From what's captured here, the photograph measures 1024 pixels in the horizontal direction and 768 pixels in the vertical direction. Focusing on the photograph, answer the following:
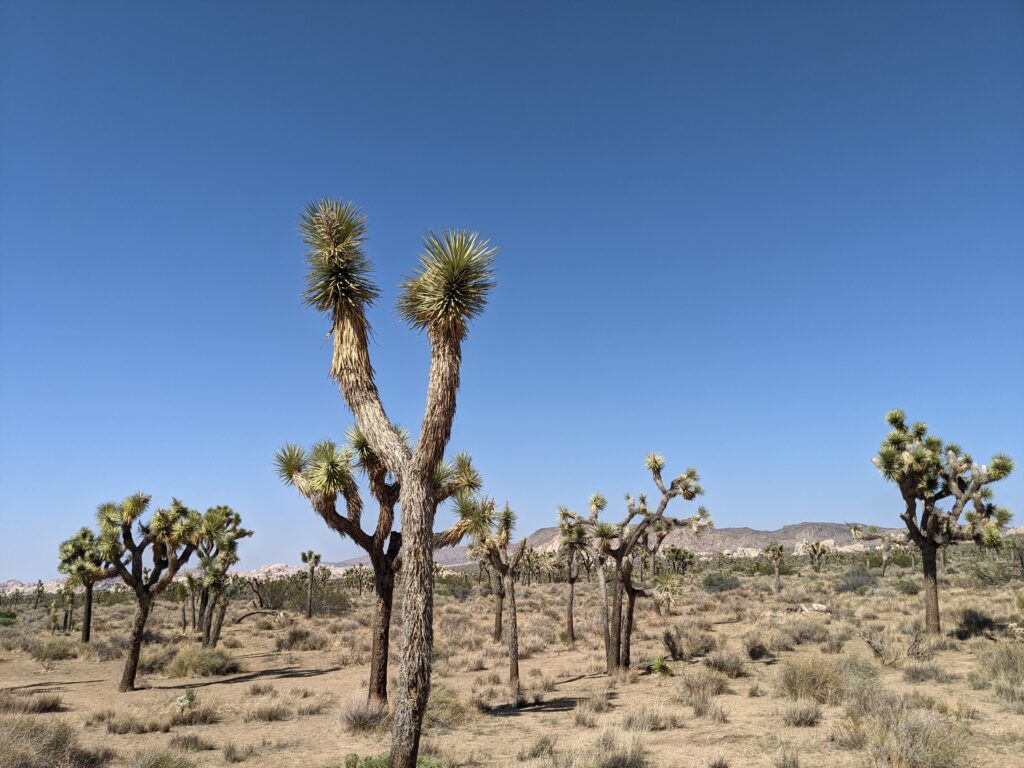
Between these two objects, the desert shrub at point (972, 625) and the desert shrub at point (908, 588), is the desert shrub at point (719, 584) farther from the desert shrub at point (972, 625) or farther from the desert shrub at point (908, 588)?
the desert shrub at point (972, 625)

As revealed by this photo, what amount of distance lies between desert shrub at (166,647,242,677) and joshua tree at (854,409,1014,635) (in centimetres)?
2410

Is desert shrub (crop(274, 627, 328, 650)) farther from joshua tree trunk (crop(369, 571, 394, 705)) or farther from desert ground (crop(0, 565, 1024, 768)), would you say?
joshua tree trunk (crop(369, 571, 394, 705))

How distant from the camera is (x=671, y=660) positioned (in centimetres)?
2177

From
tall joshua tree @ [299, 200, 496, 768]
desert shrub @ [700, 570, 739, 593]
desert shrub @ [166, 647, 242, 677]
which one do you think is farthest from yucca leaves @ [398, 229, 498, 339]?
desert shrub @ [700, 570, 739, 593]

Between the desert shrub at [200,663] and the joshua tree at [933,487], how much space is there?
24099mm

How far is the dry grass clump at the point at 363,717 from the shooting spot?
43.8 ft

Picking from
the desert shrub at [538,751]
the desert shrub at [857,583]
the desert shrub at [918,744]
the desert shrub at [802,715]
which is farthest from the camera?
the desert shrub at [857,583]

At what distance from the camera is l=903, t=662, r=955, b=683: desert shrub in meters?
14.8

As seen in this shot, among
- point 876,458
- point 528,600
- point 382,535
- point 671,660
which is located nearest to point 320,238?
point 382,535

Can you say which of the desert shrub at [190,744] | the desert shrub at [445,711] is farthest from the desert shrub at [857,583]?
the desert shrub at [190,744]

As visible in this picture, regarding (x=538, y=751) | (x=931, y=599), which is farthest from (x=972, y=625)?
(x=538, y=751)

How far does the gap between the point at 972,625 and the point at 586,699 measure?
1440 cm

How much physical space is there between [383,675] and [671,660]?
11.5m

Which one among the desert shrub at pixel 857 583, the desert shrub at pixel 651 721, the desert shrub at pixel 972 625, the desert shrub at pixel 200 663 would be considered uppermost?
the desert shrub at pixel 972 625
